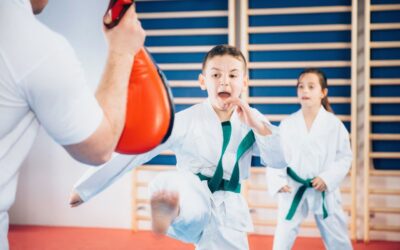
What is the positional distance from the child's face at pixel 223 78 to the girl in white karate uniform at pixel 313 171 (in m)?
1.07

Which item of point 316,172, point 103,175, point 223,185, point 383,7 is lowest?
point 316,172

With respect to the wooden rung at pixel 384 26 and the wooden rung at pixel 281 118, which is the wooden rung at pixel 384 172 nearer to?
the wooden rung at pixel 281 118

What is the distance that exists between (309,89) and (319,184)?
0.71 metres

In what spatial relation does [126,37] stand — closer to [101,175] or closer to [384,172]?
[101,175]

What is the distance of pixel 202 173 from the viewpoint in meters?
2.46

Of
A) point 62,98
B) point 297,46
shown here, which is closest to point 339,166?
point 297,46

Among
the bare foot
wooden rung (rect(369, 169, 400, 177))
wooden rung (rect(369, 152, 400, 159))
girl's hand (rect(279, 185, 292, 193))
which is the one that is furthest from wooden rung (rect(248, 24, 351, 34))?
the bare foot

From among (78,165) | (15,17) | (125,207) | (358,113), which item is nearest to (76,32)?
(78,165)

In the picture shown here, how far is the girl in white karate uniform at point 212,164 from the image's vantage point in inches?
81.2

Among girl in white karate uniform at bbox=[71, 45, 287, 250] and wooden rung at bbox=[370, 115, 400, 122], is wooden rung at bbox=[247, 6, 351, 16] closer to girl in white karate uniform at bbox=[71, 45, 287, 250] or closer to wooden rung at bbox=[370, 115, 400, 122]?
wooden rung at bbox=[370, 115, 400, 122]

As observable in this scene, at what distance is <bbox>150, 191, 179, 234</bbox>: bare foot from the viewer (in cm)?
186

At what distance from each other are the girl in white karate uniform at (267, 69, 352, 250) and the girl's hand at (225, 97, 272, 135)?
4.04 ft

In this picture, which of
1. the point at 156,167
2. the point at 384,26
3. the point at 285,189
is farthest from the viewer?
the point at 156,167

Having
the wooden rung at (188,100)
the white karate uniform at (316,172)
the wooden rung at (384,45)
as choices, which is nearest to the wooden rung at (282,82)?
the wooden rung at (384,45)
